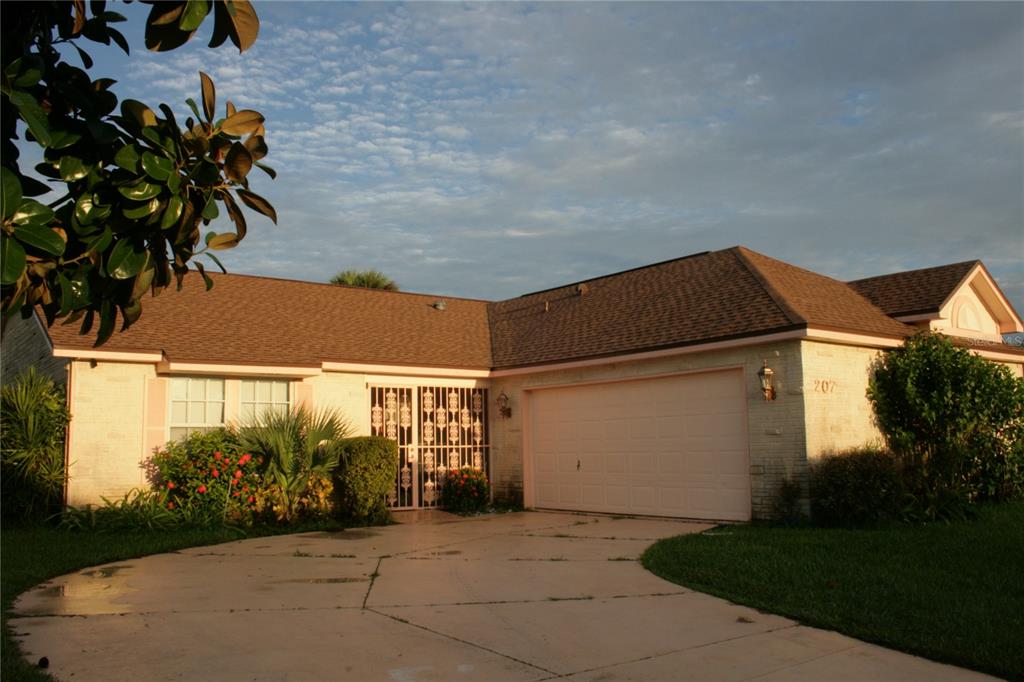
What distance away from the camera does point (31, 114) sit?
9.59ft

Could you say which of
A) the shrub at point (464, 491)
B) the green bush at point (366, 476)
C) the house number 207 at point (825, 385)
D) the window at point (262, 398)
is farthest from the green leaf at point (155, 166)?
the shrub at point (464, 491)

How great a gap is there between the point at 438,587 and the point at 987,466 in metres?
10.6

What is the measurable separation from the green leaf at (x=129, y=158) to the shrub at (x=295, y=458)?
1202cm

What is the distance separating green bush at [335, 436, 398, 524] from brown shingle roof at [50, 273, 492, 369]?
6.41 feet

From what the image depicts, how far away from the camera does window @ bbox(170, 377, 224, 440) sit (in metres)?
15.2

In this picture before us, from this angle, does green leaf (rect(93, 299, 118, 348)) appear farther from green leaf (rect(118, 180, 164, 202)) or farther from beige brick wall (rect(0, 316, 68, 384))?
beige brick wall (rect(0, 316, 68, 384))

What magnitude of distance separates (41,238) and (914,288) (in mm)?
16857

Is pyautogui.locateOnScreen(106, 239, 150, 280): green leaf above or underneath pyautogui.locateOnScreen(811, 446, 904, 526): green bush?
above

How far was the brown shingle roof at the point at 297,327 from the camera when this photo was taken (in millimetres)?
15391

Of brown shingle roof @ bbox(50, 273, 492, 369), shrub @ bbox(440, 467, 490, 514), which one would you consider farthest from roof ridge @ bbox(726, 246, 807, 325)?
shrub @ bbox(440, 467, 490, 514)

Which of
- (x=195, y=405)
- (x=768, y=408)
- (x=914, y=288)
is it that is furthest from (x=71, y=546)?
(x=914, y=288)

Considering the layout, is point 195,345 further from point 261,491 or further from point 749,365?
point 749,365

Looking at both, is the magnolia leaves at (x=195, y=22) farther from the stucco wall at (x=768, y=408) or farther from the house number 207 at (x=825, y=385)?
the house number 207 at (x=825, y=385)

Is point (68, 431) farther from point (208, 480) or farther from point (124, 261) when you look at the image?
point (124, 261)
